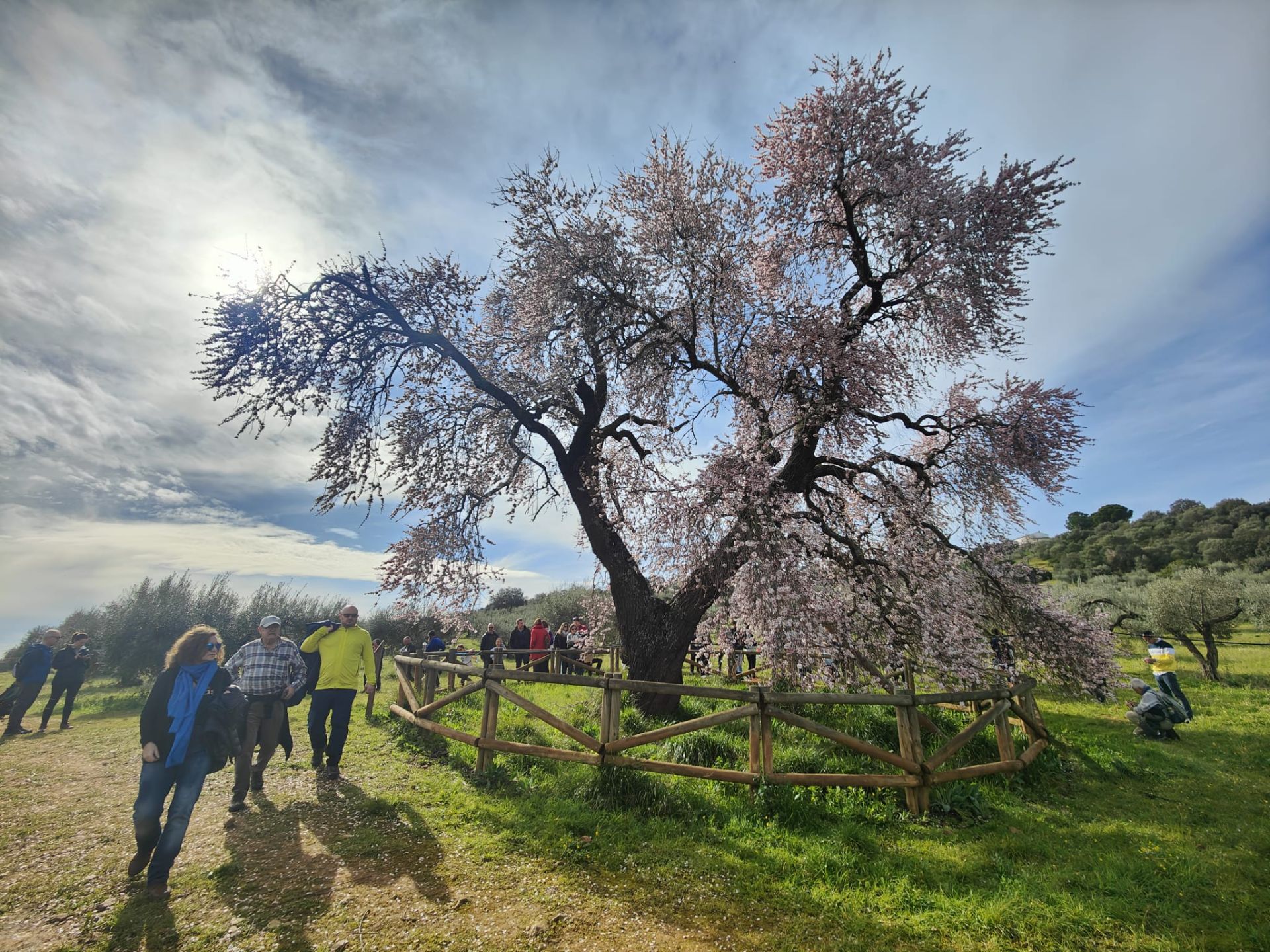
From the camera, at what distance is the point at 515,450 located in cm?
1384

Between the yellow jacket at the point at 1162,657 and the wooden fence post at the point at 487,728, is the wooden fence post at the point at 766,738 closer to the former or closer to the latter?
the wooden fence post at the point at 487,728

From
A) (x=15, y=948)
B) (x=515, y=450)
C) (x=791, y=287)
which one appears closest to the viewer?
(x=15, y=948)

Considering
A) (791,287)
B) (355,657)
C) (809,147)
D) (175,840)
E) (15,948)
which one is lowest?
(15,948)

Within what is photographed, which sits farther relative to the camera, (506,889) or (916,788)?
(916,788)

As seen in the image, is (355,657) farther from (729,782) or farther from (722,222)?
(722,222)

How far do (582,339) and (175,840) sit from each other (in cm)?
1018

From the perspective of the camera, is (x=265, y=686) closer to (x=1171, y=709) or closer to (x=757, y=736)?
(x=757, y=736)

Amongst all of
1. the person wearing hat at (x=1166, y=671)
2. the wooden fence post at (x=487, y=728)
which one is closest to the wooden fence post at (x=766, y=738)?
the wooden fence post at (x=487, y=728)

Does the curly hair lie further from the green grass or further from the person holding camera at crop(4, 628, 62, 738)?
the person holding camera at crop(4, 628, 62, 738)

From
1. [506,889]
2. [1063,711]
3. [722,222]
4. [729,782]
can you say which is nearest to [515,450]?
[722,222]

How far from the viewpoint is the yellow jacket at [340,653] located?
7.95 meters

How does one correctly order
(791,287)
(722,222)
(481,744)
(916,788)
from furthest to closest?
(791,287), (722,222), (481,744), (916,788)

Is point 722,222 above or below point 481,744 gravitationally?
above

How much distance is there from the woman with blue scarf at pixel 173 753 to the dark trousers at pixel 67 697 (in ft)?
34.7
